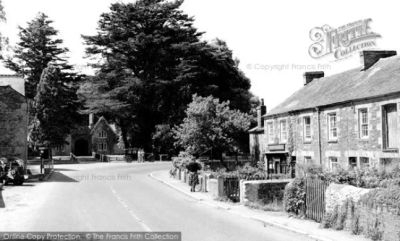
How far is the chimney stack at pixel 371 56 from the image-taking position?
3097 centimetres

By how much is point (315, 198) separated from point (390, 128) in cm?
1055

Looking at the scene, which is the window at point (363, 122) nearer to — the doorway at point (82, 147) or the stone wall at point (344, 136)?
the stone wall at point (344, 136)

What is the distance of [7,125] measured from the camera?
43.7 m

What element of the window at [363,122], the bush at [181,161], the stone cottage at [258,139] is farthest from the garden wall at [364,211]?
the stone cottage at [258,139]

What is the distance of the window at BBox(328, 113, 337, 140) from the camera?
29.5 m

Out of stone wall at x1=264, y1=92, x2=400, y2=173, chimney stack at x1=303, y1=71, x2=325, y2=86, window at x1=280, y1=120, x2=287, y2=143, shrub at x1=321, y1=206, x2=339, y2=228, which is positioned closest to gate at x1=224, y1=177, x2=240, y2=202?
stone wall at x1=264, y1=92, x2=400, y2=173

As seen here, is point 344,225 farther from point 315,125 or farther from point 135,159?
point 135,159

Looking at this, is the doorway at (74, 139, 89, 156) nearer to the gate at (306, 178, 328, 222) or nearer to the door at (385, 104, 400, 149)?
Answer: the door at (385, 104, 400, 149)

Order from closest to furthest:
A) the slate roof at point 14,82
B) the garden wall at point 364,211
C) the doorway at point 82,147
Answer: the garden wall at point 364,211, the slate roof at point 14,82, the doorway at point 82,147

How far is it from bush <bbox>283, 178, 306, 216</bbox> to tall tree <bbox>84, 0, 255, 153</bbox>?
42.2 meters

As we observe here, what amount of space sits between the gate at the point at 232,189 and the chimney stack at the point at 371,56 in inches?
557

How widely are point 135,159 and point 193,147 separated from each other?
28999mm

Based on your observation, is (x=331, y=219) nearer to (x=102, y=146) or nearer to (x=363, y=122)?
(x=363, y=122)

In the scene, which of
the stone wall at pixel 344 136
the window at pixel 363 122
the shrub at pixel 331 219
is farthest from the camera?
the window at pixel 363 122
